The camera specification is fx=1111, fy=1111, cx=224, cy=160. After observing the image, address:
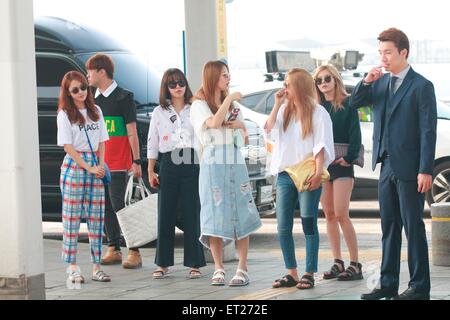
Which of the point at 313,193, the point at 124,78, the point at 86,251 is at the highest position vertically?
the point at 124,78

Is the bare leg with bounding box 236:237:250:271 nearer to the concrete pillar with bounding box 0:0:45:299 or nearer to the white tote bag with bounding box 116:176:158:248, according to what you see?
the white tote bag with bounding box 116:176:158:248

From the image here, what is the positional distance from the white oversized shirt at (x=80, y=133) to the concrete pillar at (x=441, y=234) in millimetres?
3100

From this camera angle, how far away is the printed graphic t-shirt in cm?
1056

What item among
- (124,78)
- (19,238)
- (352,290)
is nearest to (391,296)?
(352,290)

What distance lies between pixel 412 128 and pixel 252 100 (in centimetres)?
795

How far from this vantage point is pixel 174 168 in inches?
389

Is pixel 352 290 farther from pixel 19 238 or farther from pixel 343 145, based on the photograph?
pixel 19 238

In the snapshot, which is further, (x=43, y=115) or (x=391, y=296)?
(x=43, y=115)

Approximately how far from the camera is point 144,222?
34.7 feet

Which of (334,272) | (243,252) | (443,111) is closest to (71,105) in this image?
(243,252)

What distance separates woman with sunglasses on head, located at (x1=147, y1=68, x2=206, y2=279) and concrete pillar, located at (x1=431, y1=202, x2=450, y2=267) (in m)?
2.11

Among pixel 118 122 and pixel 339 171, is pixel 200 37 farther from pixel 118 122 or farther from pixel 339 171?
pixel 339 171
